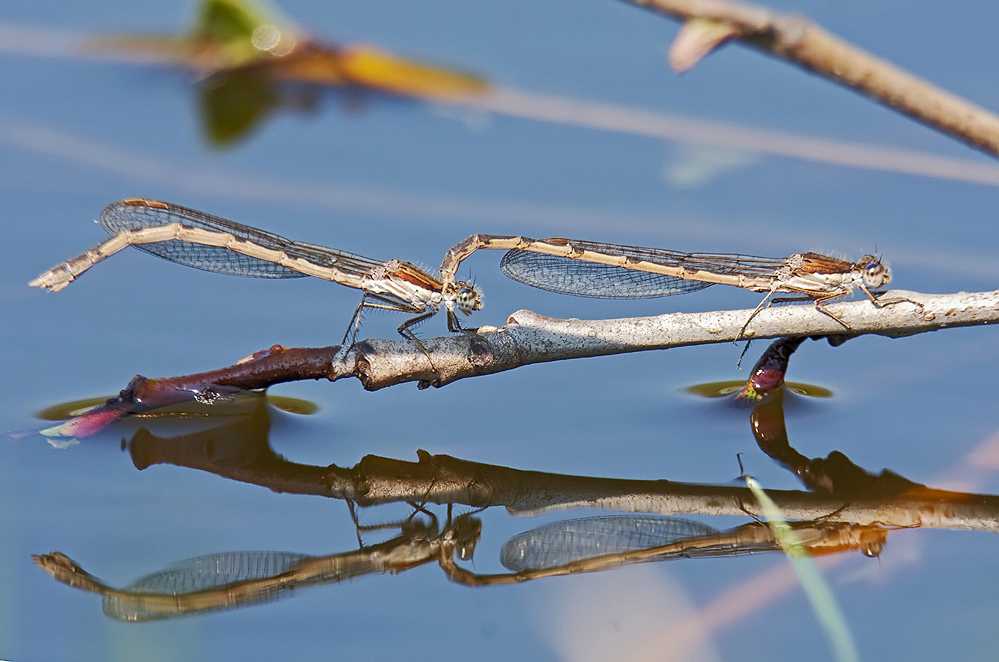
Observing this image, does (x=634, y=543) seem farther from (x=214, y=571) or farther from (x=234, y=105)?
(x=234, y=105)

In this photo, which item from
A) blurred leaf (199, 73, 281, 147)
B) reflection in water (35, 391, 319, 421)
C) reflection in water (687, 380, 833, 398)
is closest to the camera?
reflection in water (35, 391, 319, 421)

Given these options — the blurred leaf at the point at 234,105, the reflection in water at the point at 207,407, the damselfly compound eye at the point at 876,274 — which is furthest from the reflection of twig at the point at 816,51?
the blurred leaf at the point at 234,105

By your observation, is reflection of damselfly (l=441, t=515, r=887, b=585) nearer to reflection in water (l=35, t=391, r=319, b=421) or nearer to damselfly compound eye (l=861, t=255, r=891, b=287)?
reflection in water (l=35, t=391, r=319, b=421)

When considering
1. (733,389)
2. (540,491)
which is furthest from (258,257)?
(733,389)

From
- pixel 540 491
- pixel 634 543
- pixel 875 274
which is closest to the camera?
pixel 634 543

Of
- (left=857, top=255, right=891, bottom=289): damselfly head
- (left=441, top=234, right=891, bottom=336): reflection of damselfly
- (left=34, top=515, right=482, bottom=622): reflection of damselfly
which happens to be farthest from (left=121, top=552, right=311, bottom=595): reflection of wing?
(left=857, top=255, right=891, bottom=289): damselfly head

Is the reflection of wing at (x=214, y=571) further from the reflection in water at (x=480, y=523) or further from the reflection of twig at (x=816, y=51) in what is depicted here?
the reflection of twig at (x=816, y=51)
